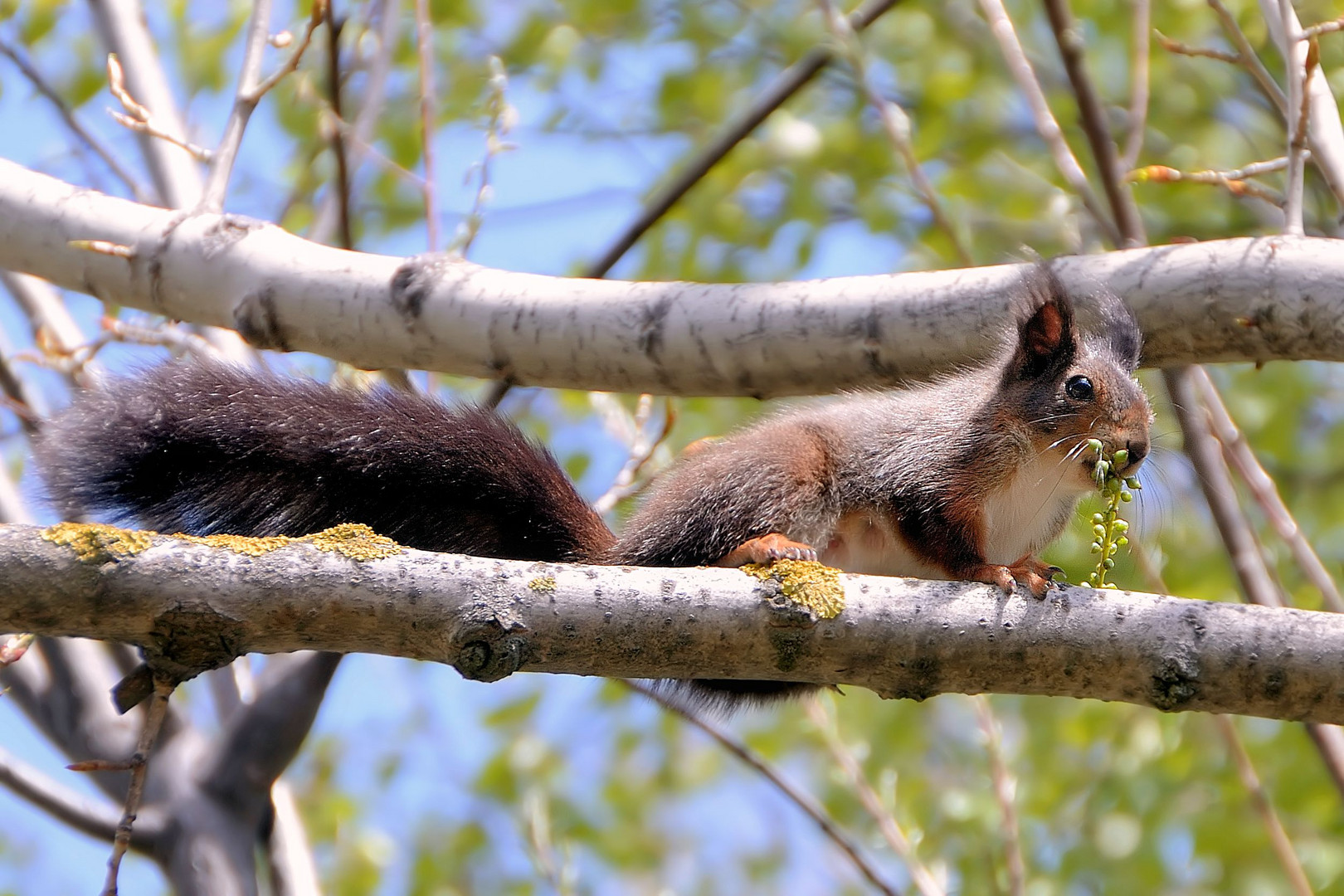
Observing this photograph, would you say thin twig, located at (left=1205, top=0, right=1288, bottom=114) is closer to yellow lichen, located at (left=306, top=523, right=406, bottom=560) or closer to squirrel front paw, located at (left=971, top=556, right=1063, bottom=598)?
squirrel front paw, located at (left=971, top=556, right=1063, bottom=598)

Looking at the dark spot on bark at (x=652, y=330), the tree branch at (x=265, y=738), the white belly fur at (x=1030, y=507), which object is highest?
the dark spot on bark at (x=652, y=330)

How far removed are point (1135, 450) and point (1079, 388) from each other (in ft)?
0.67

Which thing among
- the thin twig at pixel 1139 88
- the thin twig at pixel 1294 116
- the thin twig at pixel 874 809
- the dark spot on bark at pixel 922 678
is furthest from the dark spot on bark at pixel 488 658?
the thin twig at pixel 1139 88

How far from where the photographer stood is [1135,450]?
2.60m

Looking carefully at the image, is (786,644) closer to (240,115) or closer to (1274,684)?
(1274,684)

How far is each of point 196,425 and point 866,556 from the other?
1.38m

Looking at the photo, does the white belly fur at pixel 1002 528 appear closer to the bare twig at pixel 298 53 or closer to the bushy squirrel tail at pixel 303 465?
the bushy squirrel tail at pixel 303 465

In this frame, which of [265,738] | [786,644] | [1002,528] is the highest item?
[786,644]

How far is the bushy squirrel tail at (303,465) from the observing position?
7.06 ft

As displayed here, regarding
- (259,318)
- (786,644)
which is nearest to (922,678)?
(786,644)

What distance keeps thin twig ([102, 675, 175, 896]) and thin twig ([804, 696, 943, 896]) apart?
1532 mm

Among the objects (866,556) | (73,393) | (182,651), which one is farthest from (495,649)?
(866,556)

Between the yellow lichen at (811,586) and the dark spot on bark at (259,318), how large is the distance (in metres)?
1.12

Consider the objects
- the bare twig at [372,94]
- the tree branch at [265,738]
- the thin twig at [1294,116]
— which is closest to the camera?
the thin twig at [1294,116]
